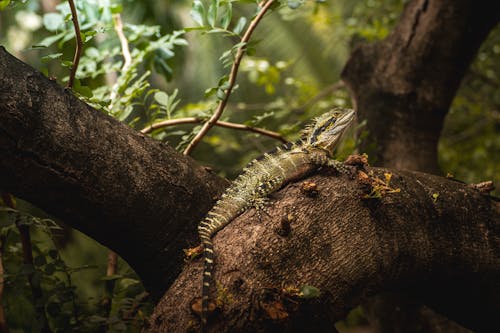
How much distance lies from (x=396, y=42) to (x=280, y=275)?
293 cm

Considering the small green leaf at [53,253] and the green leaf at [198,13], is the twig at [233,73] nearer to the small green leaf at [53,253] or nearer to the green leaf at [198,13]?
the green leaf at [198,13]

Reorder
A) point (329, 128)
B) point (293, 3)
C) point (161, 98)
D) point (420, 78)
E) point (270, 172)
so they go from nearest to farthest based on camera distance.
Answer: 1. point (270, 172)
2. point (293, 3)
3. point (161, 98)
4. point (329, 128)
5. point (420, 78)

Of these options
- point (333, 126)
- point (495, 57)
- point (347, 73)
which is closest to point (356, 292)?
point (333, 126)

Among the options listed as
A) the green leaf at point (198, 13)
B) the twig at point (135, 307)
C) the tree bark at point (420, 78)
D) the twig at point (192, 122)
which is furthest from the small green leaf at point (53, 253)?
the tree bark at point (420, 78)

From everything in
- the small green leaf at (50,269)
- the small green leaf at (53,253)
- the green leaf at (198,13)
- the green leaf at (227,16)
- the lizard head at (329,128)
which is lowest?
A: the small green leaf at (50,269)

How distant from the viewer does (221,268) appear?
2141mm

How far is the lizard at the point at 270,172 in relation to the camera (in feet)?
7.60

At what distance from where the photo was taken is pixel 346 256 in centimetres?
225

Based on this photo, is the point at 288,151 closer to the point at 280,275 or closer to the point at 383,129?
the point at 280,275

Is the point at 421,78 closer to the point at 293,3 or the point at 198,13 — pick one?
the point at 293,3

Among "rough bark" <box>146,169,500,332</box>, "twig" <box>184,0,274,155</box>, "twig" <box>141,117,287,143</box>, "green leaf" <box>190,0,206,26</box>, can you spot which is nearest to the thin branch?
"twig" <box>141,117,287,143</box>

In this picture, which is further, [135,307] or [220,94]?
[220,94]

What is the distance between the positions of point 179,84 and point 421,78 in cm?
548

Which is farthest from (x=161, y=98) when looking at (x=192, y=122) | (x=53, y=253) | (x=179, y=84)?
(x=179, y=84)
